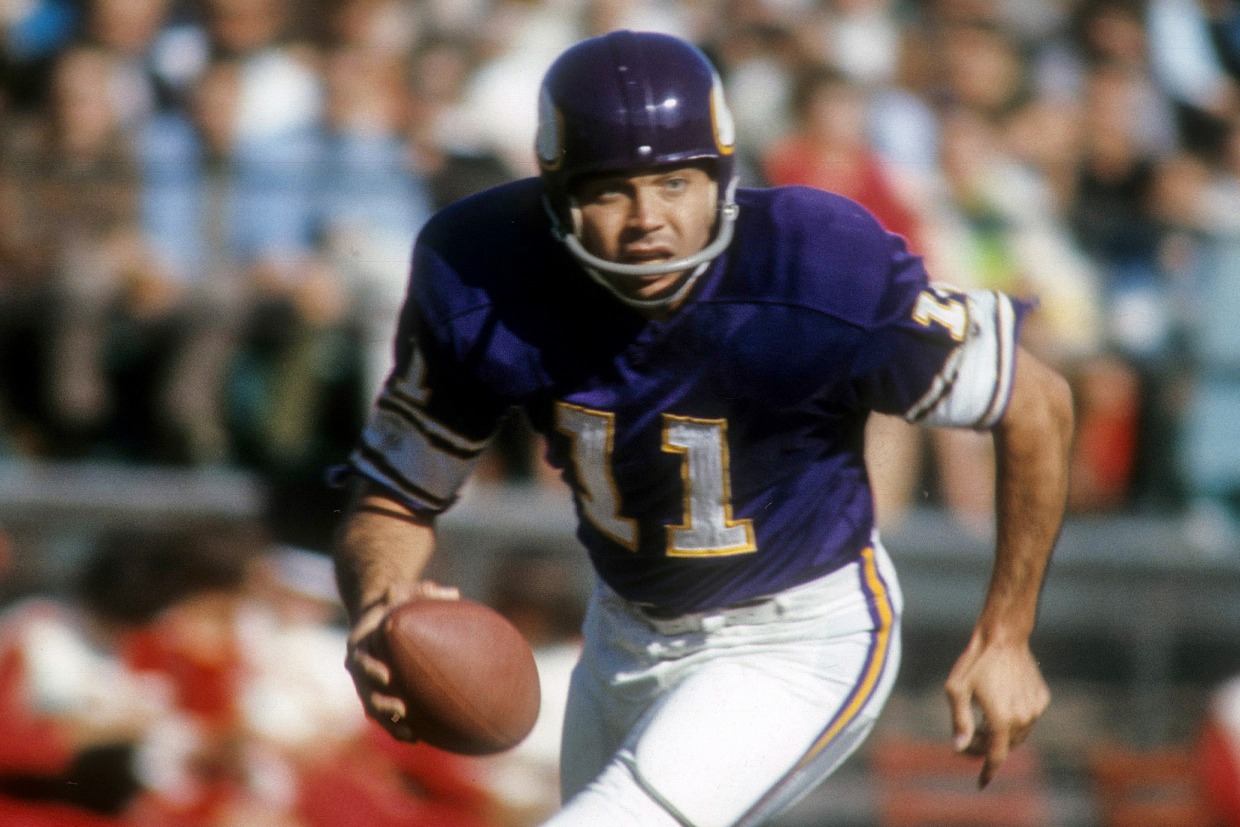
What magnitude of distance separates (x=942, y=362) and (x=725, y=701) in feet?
2.25

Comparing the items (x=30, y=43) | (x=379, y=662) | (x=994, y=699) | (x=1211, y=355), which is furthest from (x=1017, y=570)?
(x=30, y=43)

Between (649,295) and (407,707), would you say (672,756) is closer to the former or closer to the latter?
(407,707)

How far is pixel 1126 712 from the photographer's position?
7.15m

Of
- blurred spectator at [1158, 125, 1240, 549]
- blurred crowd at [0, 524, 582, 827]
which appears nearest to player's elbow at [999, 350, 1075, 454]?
blurred crowd at [0, 524, 582, 827]

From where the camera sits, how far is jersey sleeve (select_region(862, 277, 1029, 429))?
9.61ft

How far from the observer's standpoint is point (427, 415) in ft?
10.1

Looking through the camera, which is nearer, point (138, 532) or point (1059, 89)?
point (138, 532)

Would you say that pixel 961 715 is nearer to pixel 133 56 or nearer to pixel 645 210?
pixel 645 210

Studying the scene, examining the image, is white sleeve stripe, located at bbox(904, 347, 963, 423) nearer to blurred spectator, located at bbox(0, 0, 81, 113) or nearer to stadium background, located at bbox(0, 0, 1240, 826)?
stadium background, located at bbox(0, 0, 1240, 826)

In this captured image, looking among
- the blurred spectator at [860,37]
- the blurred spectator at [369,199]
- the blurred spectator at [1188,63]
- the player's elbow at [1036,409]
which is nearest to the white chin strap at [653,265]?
the player's elbow at [1036,409]

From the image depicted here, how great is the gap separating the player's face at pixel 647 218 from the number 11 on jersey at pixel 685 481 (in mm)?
255

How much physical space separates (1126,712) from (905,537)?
1.23 m

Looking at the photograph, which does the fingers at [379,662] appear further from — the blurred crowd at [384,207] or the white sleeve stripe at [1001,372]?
the blurred crowd at [384,207]

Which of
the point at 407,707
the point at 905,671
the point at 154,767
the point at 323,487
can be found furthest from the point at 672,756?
the point at 905,671
